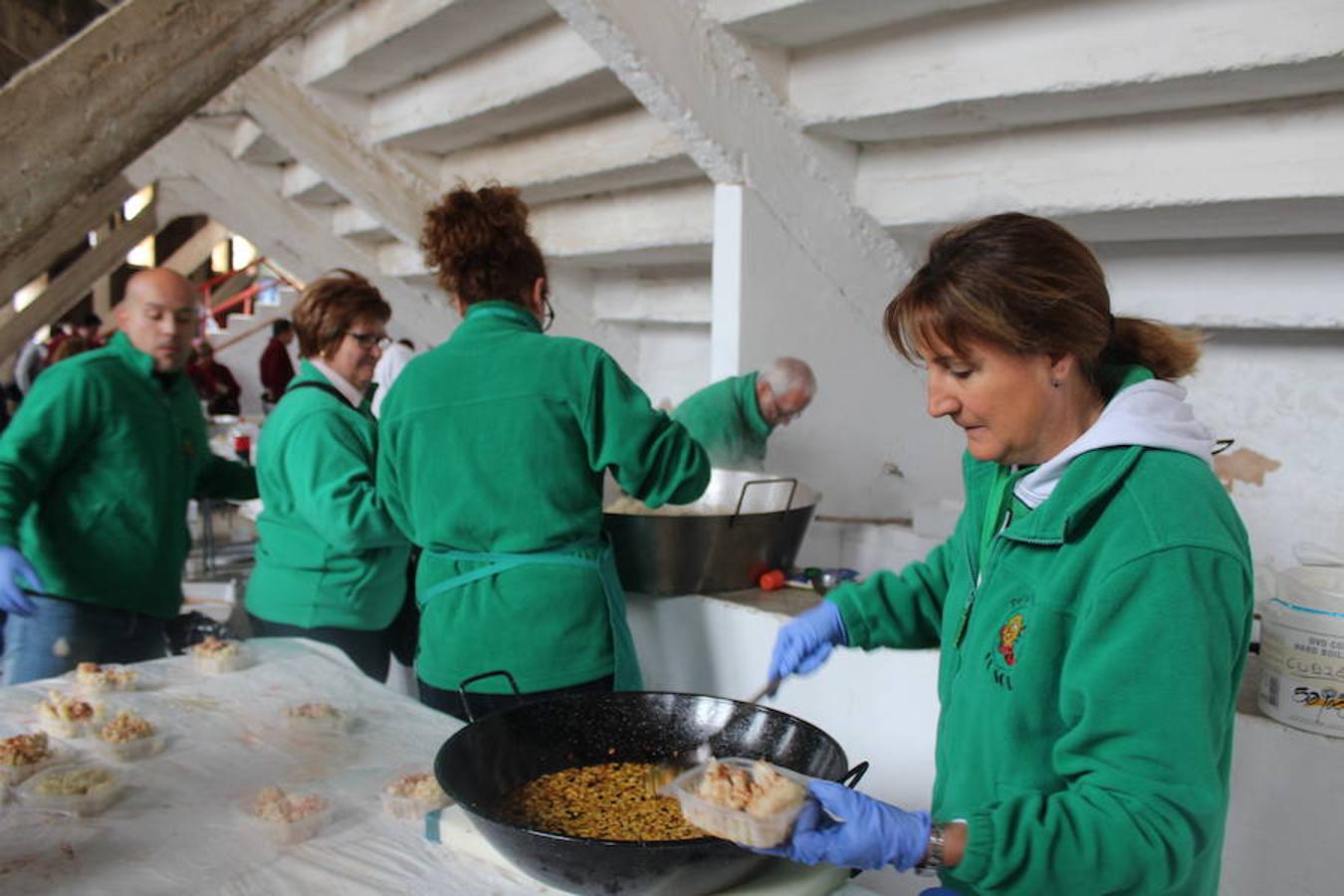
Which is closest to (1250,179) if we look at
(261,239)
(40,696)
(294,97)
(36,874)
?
(36,874)

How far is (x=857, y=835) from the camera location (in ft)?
3.37

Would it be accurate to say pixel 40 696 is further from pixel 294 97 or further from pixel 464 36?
pixel 294 97

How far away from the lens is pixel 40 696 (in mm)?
1955

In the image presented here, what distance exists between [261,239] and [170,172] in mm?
608

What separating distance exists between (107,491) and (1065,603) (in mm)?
2351

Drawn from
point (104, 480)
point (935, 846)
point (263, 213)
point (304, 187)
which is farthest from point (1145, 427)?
point (263, 213)

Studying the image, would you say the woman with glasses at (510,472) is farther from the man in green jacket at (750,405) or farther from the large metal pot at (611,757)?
the man in green jacket at (750,405)

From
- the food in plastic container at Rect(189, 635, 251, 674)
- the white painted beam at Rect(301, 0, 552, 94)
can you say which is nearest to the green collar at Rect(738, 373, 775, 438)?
the white painted beam at Rect(301, 0, 552, 94)

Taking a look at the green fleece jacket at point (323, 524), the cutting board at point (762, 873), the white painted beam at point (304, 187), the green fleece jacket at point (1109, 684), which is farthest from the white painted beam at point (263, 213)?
the green fleece jacket at point (1109, 684)

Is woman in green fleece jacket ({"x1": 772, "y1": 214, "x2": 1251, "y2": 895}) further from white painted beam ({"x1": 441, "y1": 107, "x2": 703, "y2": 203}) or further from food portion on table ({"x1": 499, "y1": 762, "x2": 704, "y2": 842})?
white painted beam ({"x1": 441, "y1": 107, "x2": 703, "y2": 203})

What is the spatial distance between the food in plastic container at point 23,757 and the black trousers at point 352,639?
1017 mm

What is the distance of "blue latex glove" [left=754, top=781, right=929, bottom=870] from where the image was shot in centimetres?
103

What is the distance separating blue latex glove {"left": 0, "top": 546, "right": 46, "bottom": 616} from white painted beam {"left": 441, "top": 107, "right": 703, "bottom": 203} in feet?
7.02

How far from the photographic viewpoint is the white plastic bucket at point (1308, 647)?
173cm
